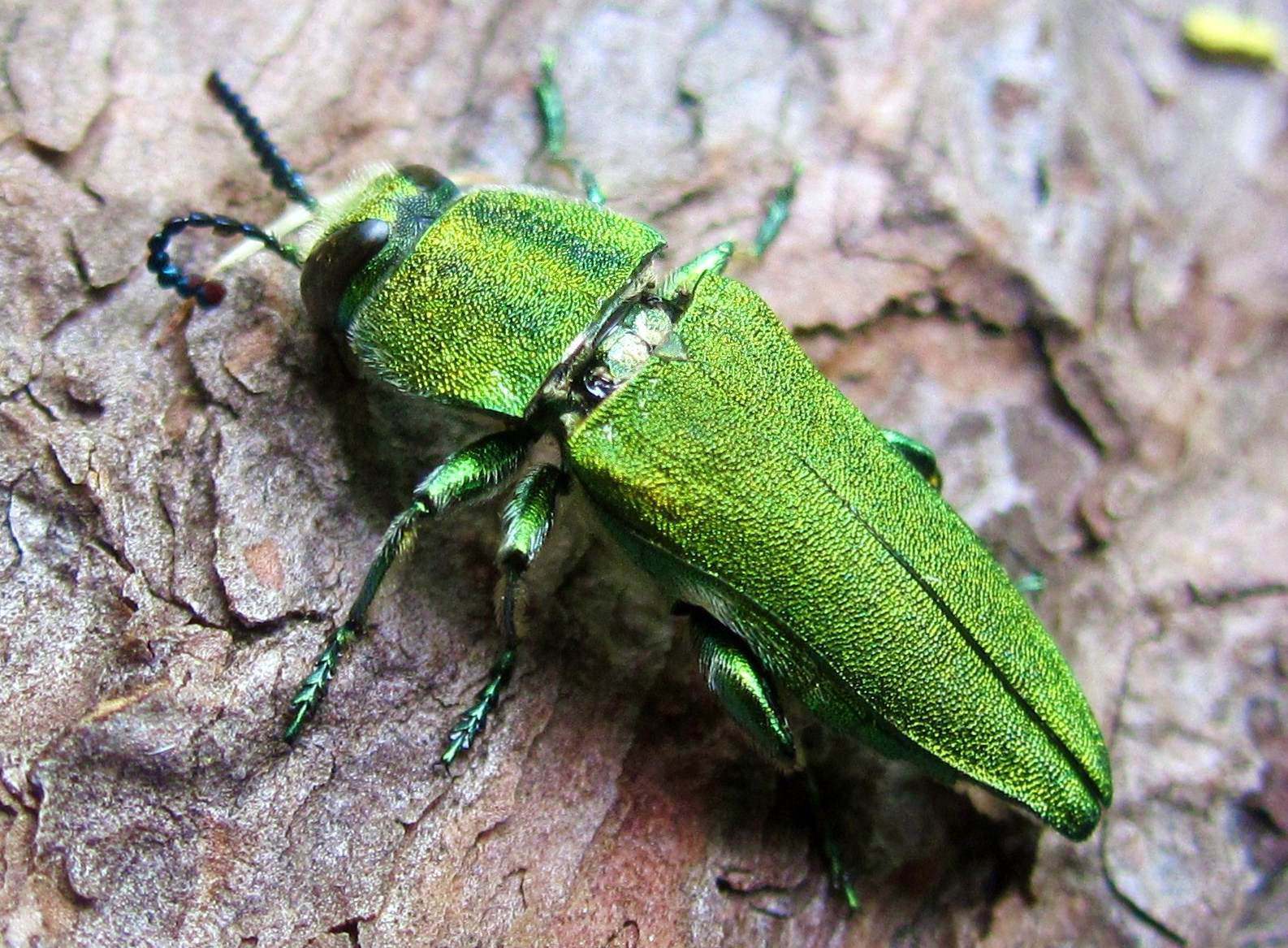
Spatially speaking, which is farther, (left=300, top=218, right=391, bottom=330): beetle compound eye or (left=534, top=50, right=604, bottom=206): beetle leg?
(left=534, top=50, right=604, bottom=206): beetle leg

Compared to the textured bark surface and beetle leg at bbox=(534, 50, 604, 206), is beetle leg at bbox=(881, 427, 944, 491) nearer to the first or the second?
the textured bark surface

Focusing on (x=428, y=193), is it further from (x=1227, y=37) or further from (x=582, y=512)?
(x=1227, y=37)

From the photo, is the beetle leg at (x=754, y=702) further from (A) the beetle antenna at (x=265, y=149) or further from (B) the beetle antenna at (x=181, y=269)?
(A) the beetle antenna at (x=265, y=149)

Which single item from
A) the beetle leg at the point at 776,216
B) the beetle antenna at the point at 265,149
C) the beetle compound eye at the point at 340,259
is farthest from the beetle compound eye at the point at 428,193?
the beetle leg at the point at 776,216

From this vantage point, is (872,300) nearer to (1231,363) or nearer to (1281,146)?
(1231,363)

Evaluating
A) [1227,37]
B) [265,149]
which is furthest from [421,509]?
[1227,37]

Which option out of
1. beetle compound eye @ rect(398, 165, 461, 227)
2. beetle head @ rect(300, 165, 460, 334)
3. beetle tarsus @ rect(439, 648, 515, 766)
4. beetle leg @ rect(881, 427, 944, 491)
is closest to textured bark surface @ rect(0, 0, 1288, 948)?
beetle tarsus @ rect(439, 648, 515, 766)
